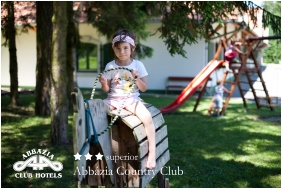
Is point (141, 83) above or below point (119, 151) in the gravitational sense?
above

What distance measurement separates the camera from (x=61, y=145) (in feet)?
23.0

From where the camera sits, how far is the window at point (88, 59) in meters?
20.1

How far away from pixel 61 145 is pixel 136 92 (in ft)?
13.2

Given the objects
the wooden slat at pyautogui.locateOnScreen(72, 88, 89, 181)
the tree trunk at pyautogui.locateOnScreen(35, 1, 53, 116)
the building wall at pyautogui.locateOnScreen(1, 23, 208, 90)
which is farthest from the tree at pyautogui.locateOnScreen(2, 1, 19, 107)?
the wooden slat at pyautogui.locateOnScreen(72, 88, 89, 181)

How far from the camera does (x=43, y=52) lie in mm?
9969

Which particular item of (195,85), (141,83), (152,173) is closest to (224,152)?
(152,173)

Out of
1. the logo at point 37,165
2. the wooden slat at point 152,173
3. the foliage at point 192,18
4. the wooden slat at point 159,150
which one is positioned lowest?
the logo at point 37,165

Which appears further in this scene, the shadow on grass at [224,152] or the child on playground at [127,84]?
the shadow on grass at [224,152]

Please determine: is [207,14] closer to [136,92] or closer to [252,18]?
[252,18]

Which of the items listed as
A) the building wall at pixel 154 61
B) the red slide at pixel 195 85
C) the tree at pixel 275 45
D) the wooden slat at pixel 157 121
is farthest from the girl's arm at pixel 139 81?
the building wall at pixel 154 61

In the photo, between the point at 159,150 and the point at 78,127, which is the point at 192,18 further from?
the point at 78,127

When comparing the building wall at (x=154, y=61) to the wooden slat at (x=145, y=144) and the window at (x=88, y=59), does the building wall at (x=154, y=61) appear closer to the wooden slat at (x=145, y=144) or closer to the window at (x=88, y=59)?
the window at (x=88, y=59)

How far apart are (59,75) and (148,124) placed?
3.75m

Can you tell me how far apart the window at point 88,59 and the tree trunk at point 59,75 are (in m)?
13.2
